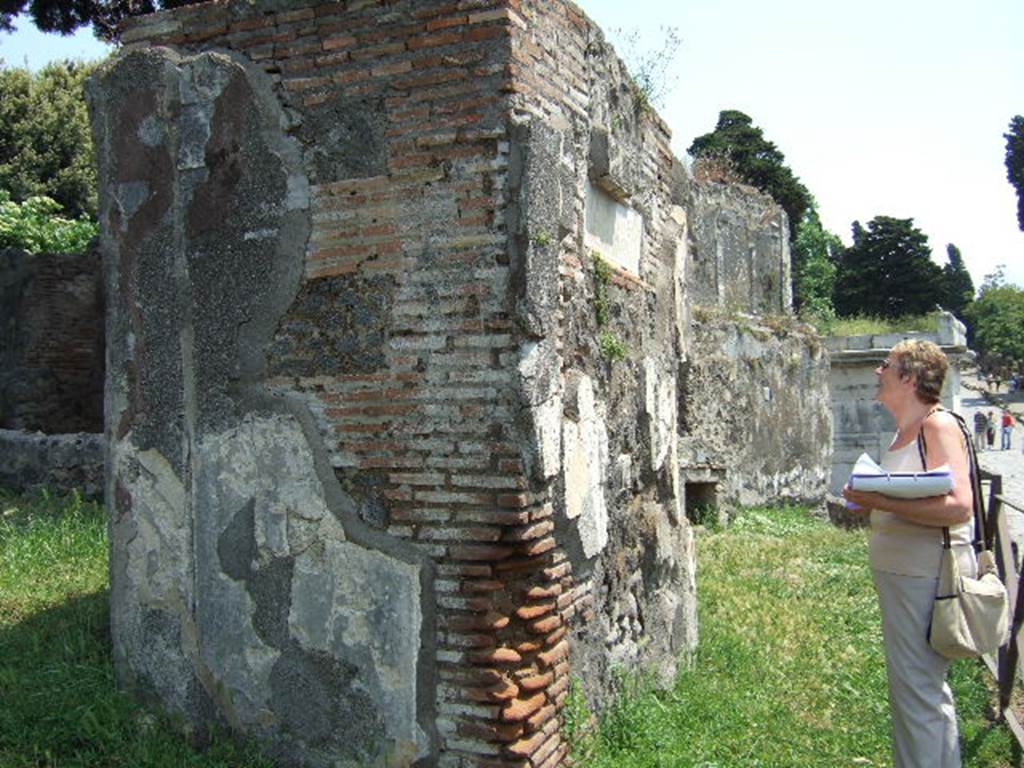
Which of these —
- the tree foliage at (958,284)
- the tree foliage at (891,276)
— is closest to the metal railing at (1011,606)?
the tree foliage at (891,276)

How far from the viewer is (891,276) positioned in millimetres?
37625

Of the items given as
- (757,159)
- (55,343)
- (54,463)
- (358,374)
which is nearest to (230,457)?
(358,374)

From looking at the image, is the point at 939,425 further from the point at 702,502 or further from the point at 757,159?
the point at 757,159

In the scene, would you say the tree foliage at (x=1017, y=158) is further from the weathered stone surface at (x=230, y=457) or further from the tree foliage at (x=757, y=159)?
the weathered stone surface at (x=230, y=457)

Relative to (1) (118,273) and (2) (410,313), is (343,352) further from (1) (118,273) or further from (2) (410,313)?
(1) (118,273)

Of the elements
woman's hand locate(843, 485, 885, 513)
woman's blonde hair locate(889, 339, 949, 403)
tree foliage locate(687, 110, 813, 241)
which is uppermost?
tree foliage locate(687, 110, 813, 241)

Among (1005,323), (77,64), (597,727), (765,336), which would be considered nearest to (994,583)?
(597,727)

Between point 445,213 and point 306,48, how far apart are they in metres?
0.91

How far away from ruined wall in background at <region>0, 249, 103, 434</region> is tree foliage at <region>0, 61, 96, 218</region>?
906 centimetres

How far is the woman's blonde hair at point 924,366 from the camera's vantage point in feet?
12.2

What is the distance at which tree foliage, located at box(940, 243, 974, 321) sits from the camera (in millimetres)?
44722

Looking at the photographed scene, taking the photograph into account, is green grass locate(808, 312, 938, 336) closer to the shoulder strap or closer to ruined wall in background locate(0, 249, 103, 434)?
ruined wall in background locate(0, 249, 103, 434)

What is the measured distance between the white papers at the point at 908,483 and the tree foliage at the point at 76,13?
11.2 meters

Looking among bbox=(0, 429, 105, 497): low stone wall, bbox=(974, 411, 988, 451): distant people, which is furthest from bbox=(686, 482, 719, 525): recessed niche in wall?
bbox=(974, 411, 988, 451): distant people
